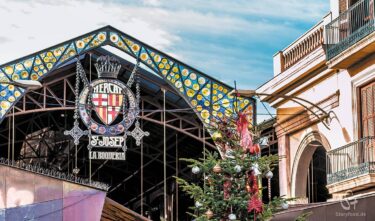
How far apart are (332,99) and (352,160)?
2514mm

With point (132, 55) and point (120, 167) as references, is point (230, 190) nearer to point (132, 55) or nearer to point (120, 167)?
point (132, 55)

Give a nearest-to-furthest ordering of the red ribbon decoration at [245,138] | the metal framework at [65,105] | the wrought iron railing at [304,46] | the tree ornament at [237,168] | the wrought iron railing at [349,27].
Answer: the tree ornament at [237,168] < the red ribbon decoration at [245,138] < the wrought iron railing at [349,27] < the wrought iron railing at [304,46] < the metal framework at [65,105]

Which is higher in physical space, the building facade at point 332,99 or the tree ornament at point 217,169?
the building facade at point 332,99

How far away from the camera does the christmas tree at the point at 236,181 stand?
20.3m

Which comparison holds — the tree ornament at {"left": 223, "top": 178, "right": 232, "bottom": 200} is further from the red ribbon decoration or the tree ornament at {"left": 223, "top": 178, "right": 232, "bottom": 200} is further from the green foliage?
the red ribbon decoration

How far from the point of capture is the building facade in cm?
2516

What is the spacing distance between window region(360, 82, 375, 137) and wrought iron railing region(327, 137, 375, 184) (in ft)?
1.73

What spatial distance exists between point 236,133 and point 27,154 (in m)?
29.3

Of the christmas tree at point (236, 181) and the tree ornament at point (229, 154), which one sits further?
the tree ornament at point (229, 154)

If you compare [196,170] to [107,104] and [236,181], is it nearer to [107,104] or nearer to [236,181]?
[236,181]

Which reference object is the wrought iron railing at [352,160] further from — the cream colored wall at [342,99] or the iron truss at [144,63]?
the iron truss at [144,63]

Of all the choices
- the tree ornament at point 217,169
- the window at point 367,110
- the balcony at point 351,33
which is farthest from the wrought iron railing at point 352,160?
the tree ornament at point 217,169

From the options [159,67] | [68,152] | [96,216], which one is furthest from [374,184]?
[68,152]

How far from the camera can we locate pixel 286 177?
31.3 metres
